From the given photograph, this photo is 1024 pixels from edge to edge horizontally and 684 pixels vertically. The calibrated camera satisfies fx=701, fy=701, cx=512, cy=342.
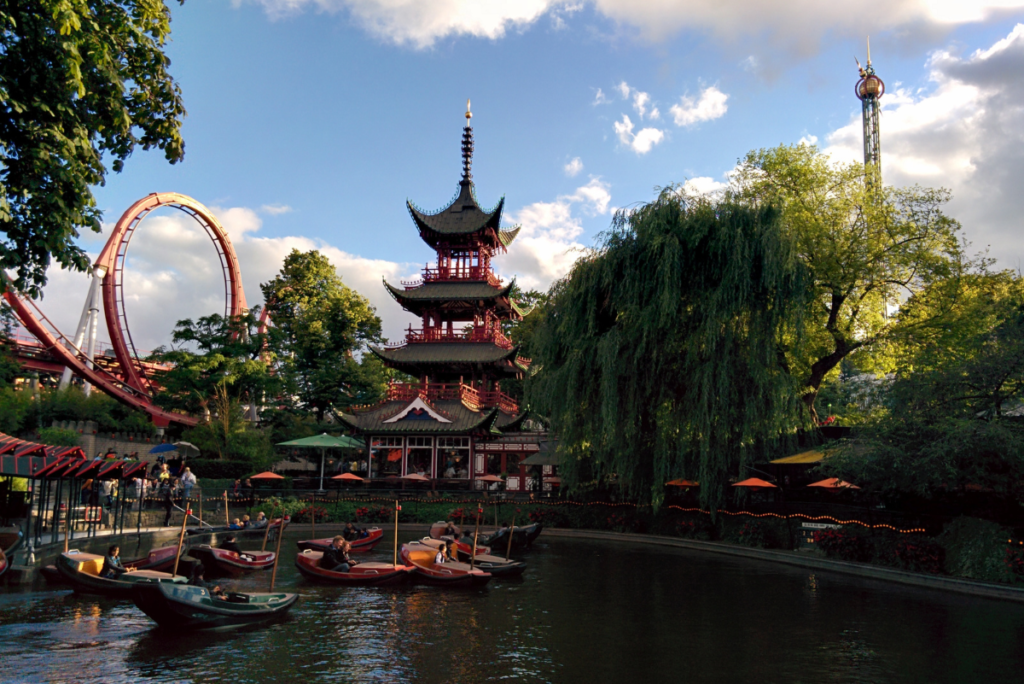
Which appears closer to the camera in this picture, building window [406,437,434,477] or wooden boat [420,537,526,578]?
wooden boat [420,537,526,578]

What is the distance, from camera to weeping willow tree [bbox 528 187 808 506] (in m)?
25.2

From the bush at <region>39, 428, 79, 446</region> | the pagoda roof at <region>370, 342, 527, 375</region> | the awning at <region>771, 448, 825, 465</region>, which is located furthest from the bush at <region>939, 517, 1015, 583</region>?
the bush at <region>39, 428, 79, 446</region>

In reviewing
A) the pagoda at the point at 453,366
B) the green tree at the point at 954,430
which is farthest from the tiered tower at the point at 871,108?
the green tree at the point at 954,430

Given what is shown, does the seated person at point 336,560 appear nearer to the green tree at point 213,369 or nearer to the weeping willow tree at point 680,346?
the weeping willow tree at point 680,346

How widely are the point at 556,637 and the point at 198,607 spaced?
280 inches

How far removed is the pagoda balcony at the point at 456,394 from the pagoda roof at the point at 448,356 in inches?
53.9

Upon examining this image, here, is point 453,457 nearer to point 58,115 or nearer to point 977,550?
point 977,550

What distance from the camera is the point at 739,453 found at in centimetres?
2566

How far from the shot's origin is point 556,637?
13.9 m

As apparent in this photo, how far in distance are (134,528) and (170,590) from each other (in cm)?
1832

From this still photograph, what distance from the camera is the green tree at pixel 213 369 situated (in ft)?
151

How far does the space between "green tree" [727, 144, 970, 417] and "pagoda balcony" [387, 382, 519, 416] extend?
18.8 m

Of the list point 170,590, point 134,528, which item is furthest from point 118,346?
point 170,590

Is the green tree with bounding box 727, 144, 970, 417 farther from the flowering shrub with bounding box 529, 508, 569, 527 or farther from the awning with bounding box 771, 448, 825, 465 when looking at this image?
the flowering shrub with bounding box 529, 508, 569, 527
